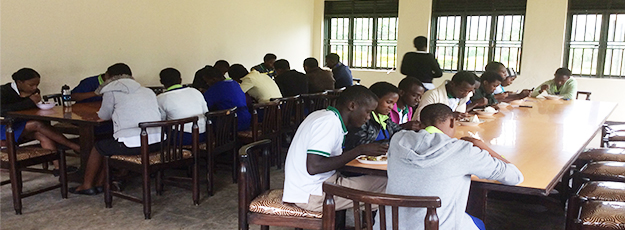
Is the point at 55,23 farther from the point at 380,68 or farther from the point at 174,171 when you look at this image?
the point at 380,68

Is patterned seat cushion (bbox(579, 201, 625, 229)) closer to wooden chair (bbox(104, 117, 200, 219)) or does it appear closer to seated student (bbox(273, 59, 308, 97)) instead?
wooden chair (bbox(104, 117, 200, 219))

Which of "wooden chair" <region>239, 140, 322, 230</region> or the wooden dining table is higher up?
the wooden dining table

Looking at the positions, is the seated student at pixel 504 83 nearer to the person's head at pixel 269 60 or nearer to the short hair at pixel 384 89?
the short hair at pixel 384 89

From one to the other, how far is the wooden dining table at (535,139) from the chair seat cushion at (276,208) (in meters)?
0.28

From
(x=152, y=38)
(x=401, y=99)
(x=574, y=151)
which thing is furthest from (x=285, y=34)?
(x=574, y=151)

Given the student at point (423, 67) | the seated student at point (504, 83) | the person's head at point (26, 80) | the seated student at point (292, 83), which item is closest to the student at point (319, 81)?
the seated student at point (292, 83)

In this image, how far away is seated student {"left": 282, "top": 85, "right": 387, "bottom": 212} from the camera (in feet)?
7.06

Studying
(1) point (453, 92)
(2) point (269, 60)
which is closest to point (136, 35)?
(2) point (269, 60)

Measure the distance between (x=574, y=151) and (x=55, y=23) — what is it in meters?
4.82

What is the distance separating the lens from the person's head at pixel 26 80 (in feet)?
12.6

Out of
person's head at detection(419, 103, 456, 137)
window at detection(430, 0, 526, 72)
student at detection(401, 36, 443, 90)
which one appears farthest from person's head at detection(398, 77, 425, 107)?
window at detection(430, 0, 526, 72)

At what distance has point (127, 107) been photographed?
330cm

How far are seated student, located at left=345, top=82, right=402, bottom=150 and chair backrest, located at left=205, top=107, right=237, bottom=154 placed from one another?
1207 millimetres

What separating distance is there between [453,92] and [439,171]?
2.28 metres
